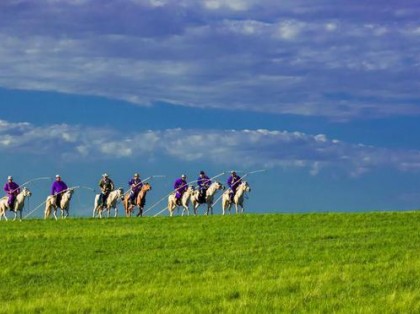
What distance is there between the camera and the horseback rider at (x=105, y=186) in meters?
52.5

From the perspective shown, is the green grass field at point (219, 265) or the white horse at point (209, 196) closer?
the green grass field at point (219, 265)

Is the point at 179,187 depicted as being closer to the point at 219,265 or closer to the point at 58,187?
the point at 58,187

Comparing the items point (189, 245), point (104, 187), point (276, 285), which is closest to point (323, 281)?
point (276, 285)

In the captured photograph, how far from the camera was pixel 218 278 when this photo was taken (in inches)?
888

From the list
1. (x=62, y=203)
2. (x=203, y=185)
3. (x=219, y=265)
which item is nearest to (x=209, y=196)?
(x=203, y=185)

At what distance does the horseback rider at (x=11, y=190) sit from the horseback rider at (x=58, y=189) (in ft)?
6.90

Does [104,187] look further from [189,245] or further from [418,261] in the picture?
[418,261]

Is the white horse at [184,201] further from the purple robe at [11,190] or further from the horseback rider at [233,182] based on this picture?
the purple robe at [11,190]

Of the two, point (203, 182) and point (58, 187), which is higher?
point (203, 182)

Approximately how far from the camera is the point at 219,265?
83.0 feet

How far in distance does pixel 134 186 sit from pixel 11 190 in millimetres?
7871

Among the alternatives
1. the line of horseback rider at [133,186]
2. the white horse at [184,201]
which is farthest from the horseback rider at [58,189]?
the white horse at [184,201]

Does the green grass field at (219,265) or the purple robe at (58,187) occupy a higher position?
the purple robe at (58,187)

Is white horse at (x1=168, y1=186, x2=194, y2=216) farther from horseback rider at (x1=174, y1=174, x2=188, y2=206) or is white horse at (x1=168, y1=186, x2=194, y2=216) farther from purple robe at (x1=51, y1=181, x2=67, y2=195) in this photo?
purple robe at (x1=51, y1=181, x2=67, y2=195)
